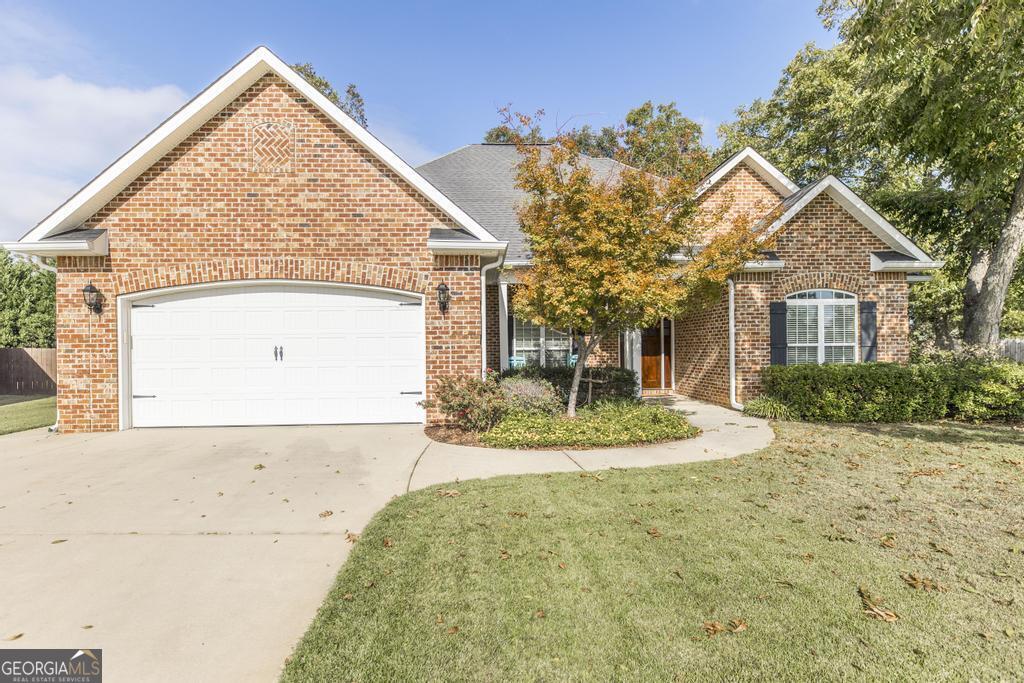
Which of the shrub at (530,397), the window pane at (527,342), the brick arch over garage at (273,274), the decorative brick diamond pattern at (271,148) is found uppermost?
the decorative brick diamond pattern at (271,148)

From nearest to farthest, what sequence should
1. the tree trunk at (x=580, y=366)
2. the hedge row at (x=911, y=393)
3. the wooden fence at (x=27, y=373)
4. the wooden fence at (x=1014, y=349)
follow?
the tree trunk at (x=580, y=366) → the hedge row at (x=911, y=393) → the wooden fence at (x=1014, y=349) → the wooden fence at (x=27, y=373)

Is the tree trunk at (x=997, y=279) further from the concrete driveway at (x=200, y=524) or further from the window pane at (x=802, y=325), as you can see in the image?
the concrete driveway at (x=200, y=524)

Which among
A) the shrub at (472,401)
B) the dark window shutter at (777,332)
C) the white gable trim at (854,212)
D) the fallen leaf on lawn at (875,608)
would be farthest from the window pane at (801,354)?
the fallen leaf on lawn at (875,608)

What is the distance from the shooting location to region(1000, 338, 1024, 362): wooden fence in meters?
16.7

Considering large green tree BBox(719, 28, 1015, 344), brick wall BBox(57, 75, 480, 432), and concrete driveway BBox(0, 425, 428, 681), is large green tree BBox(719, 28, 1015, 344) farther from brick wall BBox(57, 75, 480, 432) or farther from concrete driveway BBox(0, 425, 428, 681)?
concrete driveway BBox(0, 425, 428, 681)

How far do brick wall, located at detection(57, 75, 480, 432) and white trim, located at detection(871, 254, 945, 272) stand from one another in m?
8.84

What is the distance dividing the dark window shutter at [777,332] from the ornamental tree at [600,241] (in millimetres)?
3227

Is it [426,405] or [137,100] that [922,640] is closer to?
[426,405]

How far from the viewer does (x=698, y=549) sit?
12.1ft

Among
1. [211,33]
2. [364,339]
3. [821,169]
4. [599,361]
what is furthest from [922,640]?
[821,169]

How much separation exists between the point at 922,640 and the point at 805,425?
7.01 meters

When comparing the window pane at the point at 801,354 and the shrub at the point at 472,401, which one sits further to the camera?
the window pane at the point at 801,354

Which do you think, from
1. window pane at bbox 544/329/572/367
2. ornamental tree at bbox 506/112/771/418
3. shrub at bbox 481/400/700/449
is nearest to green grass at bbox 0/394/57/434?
shrub at bbox 481/400/700/449

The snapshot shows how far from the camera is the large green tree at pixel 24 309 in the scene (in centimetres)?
2247
